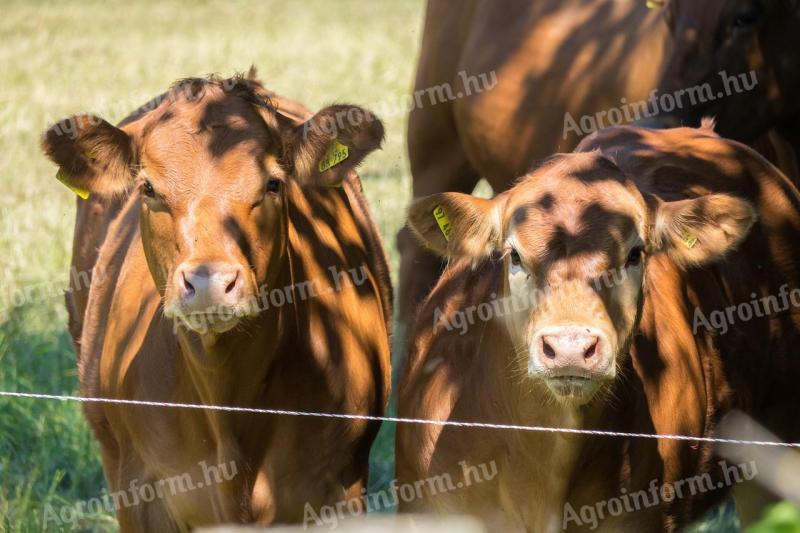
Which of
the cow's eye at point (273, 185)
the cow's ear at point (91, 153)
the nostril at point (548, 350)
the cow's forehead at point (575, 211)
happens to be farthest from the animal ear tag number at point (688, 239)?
the cow's ear at point (91, 153)

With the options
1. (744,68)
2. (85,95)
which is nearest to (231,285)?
(744,68)

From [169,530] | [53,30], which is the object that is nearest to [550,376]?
[169,530]

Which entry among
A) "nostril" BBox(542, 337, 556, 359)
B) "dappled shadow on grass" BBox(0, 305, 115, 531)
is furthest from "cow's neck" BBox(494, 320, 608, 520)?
"dappled shadow on grass" BBox(0, 305, 115, 531)

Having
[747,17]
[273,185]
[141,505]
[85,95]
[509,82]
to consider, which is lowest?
[141,505]

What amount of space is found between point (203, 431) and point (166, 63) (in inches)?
460

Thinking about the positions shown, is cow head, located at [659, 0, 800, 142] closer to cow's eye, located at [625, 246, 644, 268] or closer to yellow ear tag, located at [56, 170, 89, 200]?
cow's eye, located at [625, 246, 644, 268]

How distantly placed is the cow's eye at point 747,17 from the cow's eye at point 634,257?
100 inches

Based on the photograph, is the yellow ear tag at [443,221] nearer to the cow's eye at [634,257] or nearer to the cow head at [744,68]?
the cow's eye at [634,257]

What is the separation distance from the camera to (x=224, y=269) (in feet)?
13.6

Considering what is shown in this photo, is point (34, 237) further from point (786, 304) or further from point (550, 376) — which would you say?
point (550, 376)

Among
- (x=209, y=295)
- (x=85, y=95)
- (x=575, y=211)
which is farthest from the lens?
(x=85, y=95)

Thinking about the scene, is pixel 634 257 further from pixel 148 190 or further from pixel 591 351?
pixel 148 190

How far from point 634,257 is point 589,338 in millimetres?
484

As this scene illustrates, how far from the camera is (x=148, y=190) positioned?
4.47 m
